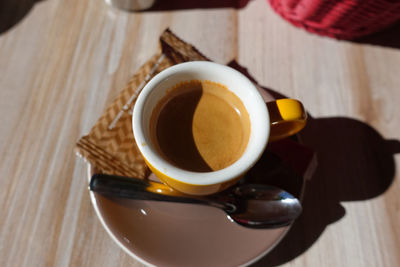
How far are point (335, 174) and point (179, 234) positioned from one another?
0.92 ft

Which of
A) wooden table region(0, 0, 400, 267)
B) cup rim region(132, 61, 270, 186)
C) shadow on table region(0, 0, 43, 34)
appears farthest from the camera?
shadow on table region(0, 0, 43, 34)

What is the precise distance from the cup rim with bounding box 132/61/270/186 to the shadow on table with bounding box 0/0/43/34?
40 centimetres

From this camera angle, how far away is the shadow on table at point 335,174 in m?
0.52

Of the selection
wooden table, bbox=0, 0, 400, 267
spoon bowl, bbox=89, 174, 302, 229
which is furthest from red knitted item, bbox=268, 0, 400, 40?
spoon bowl, bbox=89, 174, 302, 229

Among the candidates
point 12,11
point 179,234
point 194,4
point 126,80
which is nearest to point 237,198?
point 179,234

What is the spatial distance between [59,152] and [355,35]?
58 centimetres

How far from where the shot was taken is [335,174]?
1.86ft

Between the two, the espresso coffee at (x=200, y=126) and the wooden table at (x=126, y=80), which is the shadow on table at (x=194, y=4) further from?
the espresso coffee at (x=200, y=126)

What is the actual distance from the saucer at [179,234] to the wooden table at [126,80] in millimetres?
65

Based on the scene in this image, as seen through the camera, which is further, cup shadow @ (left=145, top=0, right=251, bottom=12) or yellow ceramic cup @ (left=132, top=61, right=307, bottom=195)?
cup shadow @ (left=145, top=0, right=251, bottom=12)

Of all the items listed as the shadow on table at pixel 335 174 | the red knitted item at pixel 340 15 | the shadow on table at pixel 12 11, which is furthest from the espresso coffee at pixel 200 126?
the shadow on table at pixel 12 11

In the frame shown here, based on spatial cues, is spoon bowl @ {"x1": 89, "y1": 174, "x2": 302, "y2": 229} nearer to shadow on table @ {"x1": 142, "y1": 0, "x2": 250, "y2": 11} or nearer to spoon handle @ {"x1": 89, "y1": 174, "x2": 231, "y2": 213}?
spoon handle @ {"x1": 89, "y1": 174, "x2": 231, "y2": 213}

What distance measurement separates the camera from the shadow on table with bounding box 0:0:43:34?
0.66m

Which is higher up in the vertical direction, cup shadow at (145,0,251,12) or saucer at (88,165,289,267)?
cup shadow at (145,0,251,12)
